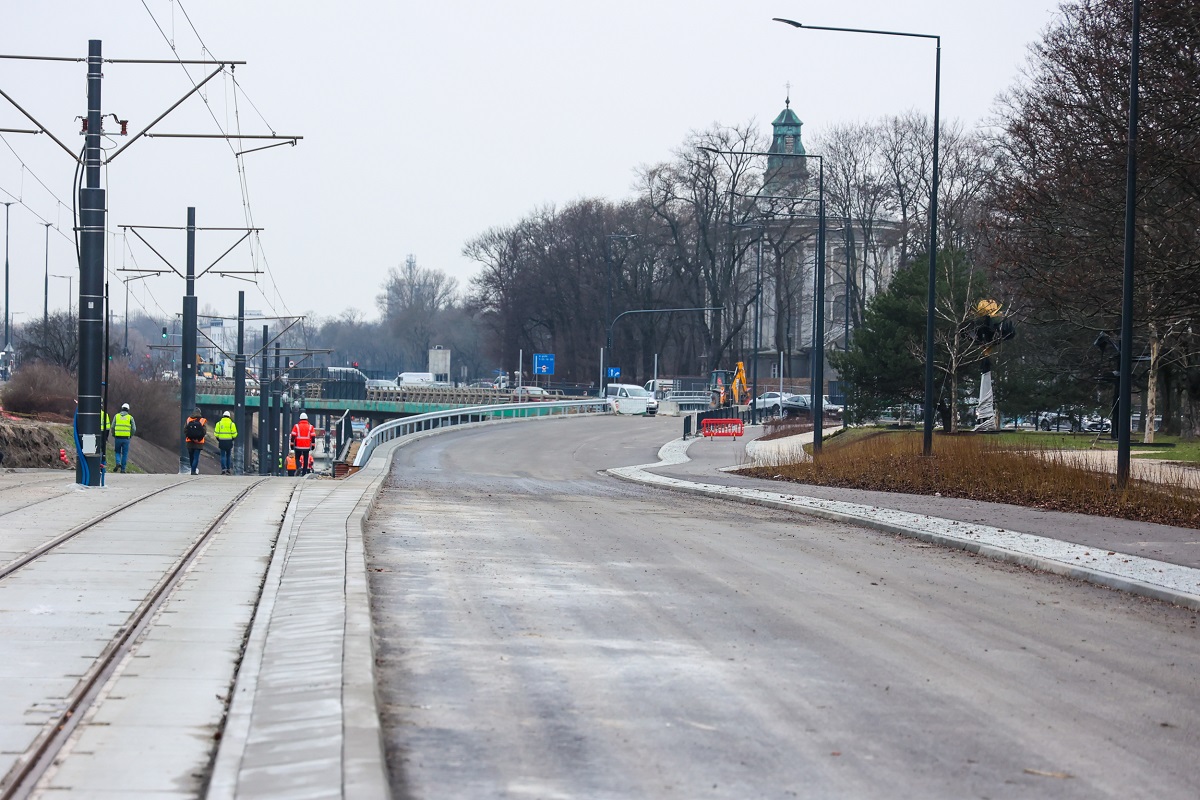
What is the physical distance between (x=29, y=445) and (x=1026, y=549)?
33.8 meters

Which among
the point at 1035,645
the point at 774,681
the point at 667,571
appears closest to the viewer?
the point at 774,681

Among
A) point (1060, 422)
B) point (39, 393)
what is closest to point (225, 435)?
point (39, 393)

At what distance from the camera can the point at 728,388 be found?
80.8 metres

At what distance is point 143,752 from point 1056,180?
30.9m

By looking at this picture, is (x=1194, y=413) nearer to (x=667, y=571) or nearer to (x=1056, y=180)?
(x=1056, y=180)

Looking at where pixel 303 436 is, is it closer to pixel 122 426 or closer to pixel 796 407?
pixel 122 426

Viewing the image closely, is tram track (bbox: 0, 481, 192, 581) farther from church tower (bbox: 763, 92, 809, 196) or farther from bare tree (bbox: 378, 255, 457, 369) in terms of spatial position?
bare tree (bbox: 378, 255, 457, 369)

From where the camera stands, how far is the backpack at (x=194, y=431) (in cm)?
3531

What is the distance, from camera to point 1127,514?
1836 cm

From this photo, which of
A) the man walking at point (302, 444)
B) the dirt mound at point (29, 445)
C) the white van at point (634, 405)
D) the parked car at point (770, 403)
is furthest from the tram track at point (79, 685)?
the parked car at point (770, 403)

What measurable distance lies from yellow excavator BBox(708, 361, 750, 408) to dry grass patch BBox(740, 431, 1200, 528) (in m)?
37.1

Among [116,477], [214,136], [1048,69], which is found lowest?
[116,477]

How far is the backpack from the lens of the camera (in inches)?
1390

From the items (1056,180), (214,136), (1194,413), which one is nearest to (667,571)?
(214,136)
